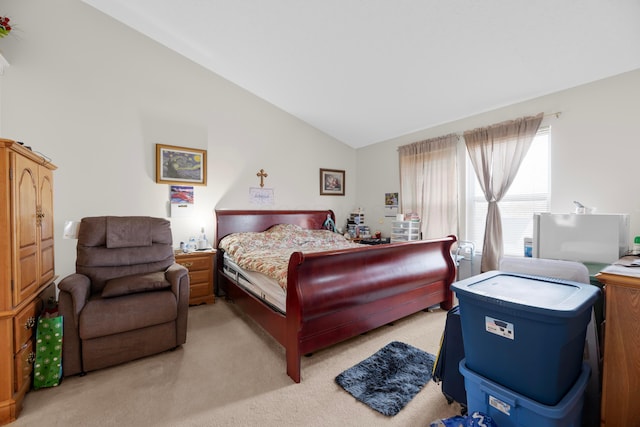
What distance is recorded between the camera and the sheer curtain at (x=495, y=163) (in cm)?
316

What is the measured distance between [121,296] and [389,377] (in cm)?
217

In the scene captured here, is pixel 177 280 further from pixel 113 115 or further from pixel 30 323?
pixel 113 115

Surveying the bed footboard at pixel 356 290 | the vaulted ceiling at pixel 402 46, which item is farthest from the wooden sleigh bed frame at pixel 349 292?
the vaulted ceiling at pixel 402 46

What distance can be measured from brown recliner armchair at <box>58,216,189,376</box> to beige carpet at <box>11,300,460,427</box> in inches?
6.0

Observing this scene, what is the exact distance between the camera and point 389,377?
196 cm

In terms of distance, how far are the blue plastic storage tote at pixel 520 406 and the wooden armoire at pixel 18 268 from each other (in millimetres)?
2500

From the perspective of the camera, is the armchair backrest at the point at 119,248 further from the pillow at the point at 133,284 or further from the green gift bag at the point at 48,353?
the green gift bag at the point at 48,353

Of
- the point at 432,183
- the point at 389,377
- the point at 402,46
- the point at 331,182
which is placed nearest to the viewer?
the point at 389,377

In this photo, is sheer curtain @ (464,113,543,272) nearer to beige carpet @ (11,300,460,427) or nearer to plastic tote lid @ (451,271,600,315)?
beige carpet @ (11,300,460,427)

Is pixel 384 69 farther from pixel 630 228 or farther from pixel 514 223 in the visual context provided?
pixel 630 228

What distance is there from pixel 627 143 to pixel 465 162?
1.50 metres

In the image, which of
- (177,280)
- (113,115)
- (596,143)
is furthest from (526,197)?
(113,115)

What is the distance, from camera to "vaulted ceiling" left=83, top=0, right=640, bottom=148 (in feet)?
7.07

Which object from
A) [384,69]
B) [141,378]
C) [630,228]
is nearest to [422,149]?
[384,69]
